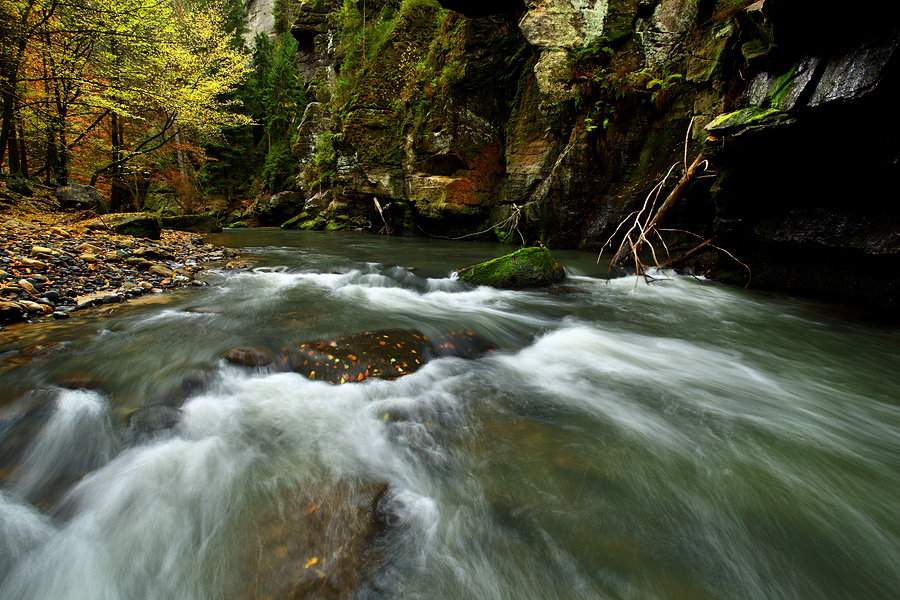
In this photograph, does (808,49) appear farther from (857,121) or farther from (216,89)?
(216,89)

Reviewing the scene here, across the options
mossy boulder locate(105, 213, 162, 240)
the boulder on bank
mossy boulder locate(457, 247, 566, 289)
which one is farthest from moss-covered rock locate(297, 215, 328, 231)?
mossy boulder locate(457, 247, 566, 289)

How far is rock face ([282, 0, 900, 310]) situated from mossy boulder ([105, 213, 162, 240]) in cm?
766

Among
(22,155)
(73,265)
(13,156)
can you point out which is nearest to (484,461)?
(73,265)

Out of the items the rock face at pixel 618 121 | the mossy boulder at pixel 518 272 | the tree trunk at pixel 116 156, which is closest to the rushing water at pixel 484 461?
the mossy boulder at pixel 518 272

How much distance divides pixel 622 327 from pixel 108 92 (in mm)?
13390

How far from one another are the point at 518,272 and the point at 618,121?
6095 mm

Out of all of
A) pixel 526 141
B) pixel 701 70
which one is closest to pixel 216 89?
pixel 526 141

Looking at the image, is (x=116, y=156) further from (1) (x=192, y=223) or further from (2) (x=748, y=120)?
(2) (x=748, y=120)

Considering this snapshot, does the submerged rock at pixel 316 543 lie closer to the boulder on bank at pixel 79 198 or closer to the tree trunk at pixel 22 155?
the boulder on bank at pixel 79 198

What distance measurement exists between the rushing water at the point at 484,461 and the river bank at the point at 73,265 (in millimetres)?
723

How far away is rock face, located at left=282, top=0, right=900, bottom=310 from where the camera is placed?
4.50 meters

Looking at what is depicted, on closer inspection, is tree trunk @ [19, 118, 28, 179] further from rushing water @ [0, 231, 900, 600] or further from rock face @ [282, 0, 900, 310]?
rushing water @ [0, 231, 900, 600]

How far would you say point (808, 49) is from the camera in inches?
180

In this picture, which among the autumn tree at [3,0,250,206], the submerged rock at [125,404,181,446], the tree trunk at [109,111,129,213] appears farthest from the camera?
the tree trunk at [109,111,129,213]
